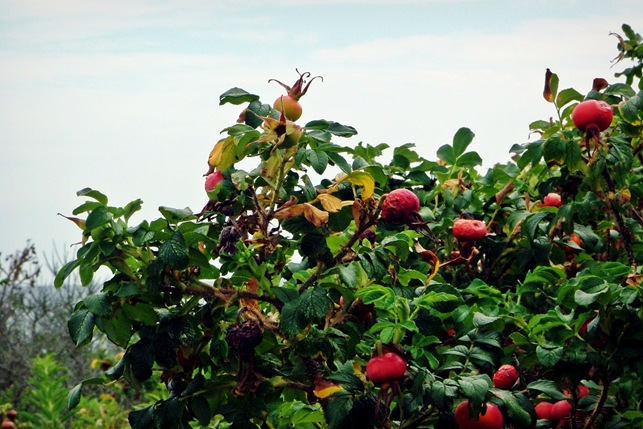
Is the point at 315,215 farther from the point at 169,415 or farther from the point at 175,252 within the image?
the point at 169,415

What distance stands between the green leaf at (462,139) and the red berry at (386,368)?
3.80 feet

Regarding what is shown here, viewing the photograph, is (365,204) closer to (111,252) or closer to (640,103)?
(111,252)

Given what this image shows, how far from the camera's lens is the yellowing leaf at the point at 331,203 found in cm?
199

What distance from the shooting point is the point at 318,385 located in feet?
6.47

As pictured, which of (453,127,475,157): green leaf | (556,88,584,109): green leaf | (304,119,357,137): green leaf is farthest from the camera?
(453,127,475,157): green leaf

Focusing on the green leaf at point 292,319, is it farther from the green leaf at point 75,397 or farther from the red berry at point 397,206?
the green leaf at point 75,397

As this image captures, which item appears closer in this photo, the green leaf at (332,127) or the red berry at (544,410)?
the green leaf at (332,127)

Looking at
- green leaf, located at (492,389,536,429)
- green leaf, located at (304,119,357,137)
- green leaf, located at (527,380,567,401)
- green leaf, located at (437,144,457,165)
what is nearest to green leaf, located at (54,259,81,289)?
green leaf, located at (304,119,357,137)

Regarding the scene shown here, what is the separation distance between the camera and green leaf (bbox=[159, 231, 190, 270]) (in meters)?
1.91

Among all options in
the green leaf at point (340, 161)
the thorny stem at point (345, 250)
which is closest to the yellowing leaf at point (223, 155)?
the green leaf at point (340, 161)

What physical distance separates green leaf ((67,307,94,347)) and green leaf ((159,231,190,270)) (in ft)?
0.75

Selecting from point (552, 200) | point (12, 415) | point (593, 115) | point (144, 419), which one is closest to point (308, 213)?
point (144, 419)

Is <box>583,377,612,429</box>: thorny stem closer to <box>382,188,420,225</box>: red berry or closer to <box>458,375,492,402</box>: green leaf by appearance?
<box>458,375,492,402</box>: green leaf

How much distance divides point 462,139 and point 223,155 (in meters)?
1.04
